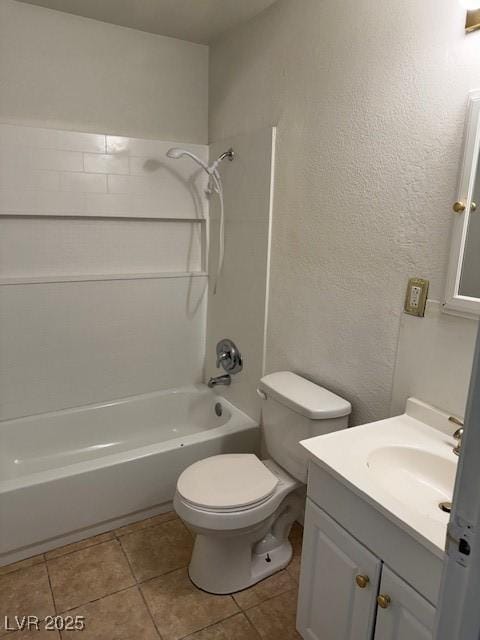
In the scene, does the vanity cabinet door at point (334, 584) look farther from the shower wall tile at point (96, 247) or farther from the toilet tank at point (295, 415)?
the shower wall tile at point (96, 247)

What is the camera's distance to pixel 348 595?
4.06 feet

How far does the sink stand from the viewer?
1.19 meters

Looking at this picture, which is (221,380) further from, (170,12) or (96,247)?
(170,12)

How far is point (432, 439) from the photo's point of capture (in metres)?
1.40

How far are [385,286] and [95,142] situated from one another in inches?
67.1

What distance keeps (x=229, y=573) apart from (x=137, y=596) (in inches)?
14.7

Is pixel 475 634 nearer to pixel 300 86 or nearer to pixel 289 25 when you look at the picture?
pixel 300 86

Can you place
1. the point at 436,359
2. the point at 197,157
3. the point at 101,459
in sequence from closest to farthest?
the point at 436,359 → the point at 101,459 → the point at 197,157

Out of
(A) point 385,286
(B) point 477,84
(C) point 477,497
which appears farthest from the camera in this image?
(A) point 385,286

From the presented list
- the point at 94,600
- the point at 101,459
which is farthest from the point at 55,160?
the point at 94,600

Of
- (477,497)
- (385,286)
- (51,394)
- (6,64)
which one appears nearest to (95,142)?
(6,64)

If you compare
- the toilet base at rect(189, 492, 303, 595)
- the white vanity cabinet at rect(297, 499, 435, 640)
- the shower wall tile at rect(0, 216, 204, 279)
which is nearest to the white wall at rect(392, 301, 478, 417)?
the white vanity cabinet at rect(297, 499, 435, 640)

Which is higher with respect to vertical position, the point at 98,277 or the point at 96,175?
the point at 96,175

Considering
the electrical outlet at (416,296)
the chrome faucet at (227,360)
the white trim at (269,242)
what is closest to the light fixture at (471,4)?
the electrical outlet at (416,296)
